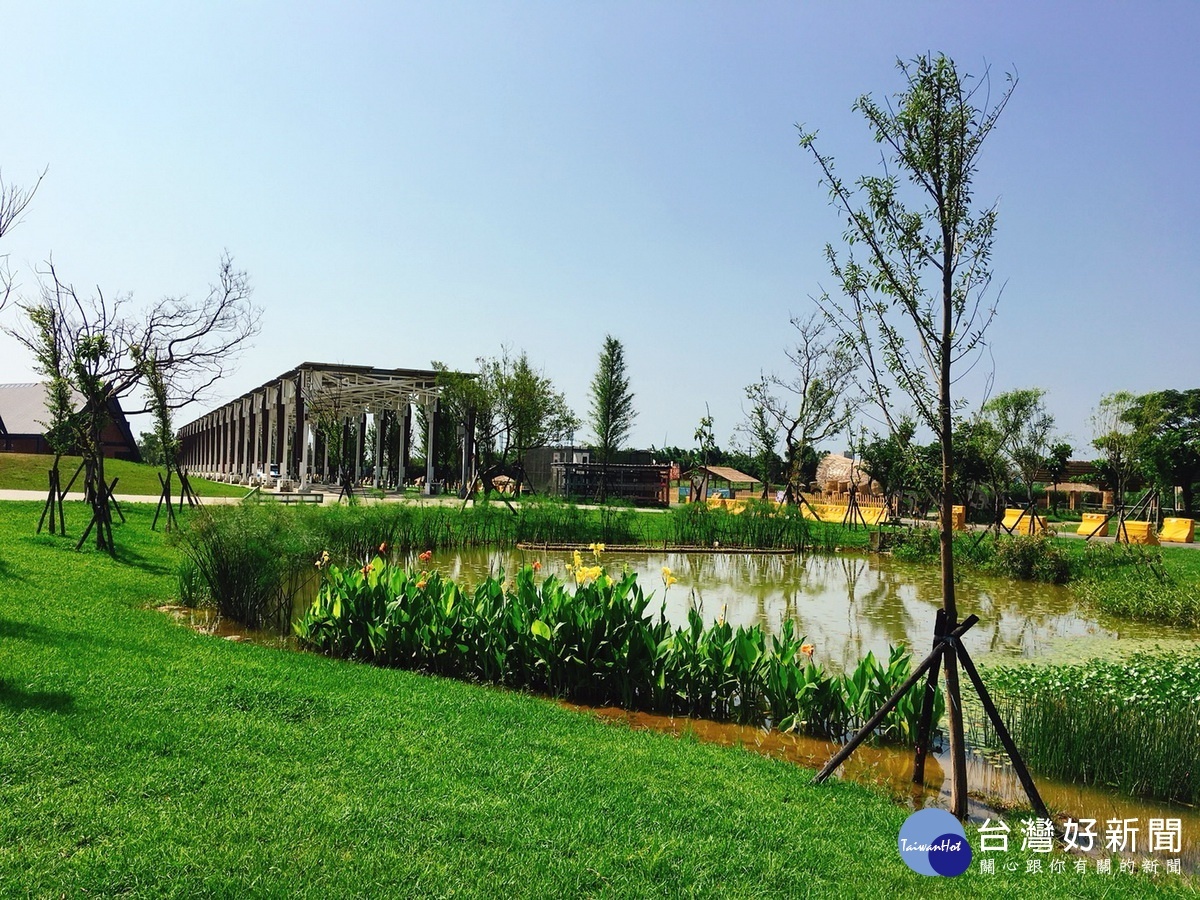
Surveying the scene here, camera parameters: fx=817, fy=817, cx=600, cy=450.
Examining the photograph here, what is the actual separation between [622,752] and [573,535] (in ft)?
41.0

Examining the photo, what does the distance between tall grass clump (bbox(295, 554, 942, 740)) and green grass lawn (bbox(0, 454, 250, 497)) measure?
15771mm

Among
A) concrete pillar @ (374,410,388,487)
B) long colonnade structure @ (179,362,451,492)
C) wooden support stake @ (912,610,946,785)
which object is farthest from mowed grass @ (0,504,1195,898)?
concrete pillar @ (374,410,388,487)

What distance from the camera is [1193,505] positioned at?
32.6 m

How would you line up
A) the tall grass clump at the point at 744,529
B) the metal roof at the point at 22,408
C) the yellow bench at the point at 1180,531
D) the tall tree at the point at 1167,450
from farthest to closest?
the metal roof at the point at 22,408 → the tall tree at the point at 1167,450 → the yellow bench at the point at 1180,531 → the tall grass clump at the point at 744,529

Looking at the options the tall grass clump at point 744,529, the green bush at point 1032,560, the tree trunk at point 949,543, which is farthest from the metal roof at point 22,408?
the tree trunk at point 949,543

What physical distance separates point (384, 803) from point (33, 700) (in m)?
2.07

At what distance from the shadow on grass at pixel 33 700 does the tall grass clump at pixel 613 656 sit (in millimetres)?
2125

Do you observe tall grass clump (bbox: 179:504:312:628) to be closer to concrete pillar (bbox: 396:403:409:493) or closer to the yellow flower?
the yellow flower

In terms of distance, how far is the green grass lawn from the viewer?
20344 mm

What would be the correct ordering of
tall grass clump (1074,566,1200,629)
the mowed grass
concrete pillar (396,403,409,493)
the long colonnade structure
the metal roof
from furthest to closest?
1. the metal roof
2. concrete pillar (396,403,409,493)
3. the long colonnade structure
4. tall grass clump (1074,566,1200,629)
5. the mowed grass


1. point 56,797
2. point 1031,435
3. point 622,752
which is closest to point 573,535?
point 622,752

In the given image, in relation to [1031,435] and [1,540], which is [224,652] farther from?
[1031,435]

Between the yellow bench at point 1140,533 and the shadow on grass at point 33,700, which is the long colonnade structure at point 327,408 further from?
the yellow bench at point 1140,533

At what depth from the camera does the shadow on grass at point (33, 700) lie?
377 cm
